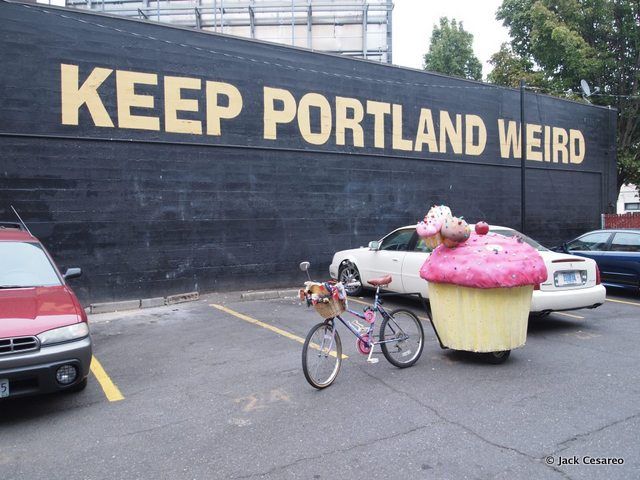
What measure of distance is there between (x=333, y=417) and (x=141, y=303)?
6.32 metres

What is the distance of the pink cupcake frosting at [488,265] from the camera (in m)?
5.10

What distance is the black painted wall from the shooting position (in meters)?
8.72

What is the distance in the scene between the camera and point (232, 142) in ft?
34.2

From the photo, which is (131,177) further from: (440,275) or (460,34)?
(460,34)

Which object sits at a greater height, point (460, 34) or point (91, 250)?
point (460, 34)

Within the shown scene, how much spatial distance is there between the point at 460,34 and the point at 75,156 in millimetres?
28164

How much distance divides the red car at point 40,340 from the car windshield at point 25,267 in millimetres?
21

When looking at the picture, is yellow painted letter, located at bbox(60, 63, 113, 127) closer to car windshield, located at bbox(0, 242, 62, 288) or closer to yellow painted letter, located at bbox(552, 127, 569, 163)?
car windshield, located at bbox(0, 242, 62, 288)

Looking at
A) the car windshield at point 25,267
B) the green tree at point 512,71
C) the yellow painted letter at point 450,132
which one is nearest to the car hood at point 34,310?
the car windshield at point 25,267

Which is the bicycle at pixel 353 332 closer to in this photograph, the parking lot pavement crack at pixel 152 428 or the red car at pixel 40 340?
the parking lot pavement crack at pixel 152 428

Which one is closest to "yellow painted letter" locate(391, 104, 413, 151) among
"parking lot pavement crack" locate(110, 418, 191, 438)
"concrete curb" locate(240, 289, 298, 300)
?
"concrete curb" locate(240, 289, 298, 300)

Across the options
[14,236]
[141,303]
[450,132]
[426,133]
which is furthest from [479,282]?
[450,132]

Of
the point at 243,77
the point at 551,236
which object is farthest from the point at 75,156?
the point at 551,236

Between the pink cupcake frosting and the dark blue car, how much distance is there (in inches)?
218
